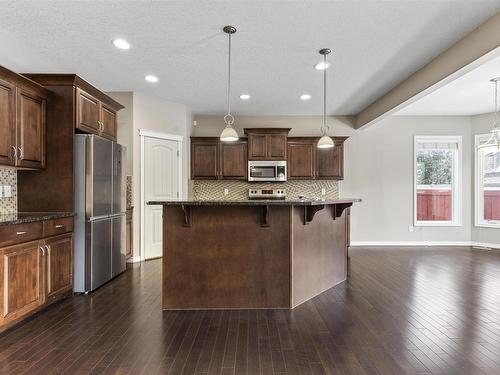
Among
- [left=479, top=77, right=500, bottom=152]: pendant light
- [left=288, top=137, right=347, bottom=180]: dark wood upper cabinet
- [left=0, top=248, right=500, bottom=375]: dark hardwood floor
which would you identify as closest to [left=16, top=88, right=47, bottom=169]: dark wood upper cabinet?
[left=0, top=248, right=500, bottom=375]: dark hardwood floor

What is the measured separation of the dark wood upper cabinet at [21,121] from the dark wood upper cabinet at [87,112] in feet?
1.07

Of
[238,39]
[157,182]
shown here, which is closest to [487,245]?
[238,39]

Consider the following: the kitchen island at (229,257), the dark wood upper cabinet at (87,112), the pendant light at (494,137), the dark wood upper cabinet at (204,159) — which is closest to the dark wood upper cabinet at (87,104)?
the dark wood upper cabinet at (87,112)

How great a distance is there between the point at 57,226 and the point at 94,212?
450 millimetres

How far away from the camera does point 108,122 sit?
4242mm

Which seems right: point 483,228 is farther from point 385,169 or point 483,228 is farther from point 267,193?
point 267,193

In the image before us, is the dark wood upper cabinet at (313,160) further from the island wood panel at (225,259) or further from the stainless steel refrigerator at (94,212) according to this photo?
the stainless steel refrigerator at (94,212)

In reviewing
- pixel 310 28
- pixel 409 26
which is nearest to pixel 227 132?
pixel 310 28

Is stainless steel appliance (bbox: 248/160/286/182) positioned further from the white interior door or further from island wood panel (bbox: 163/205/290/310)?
island wood panel (bbox: 163/205/290/310)

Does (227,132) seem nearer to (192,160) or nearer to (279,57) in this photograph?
(279,57)

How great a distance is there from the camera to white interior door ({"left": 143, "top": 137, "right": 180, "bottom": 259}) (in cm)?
515

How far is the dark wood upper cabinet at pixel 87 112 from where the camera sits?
11.6 feet

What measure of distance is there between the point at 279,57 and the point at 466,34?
1902 millimetres

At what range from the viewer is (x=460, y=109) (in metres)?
5.95
